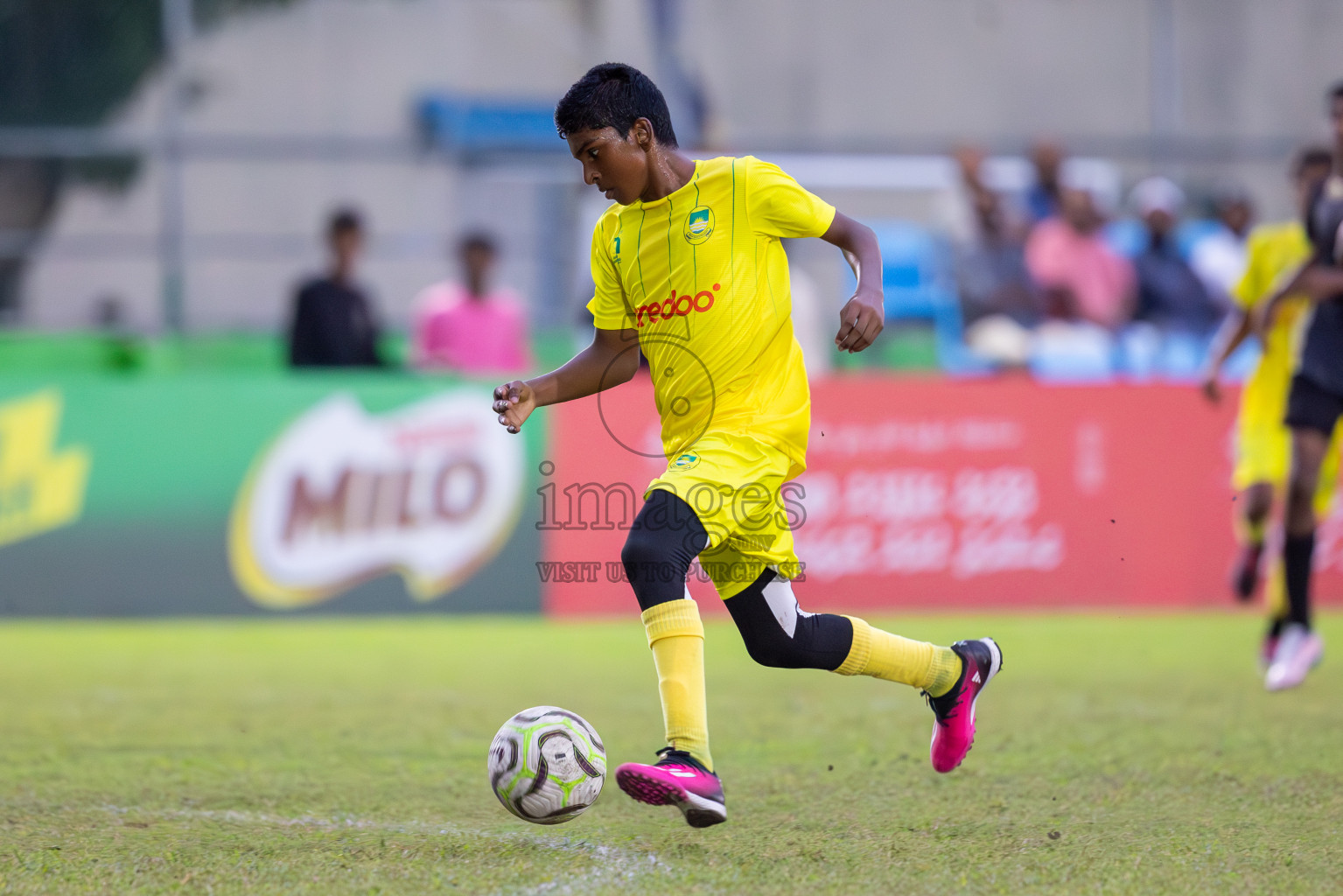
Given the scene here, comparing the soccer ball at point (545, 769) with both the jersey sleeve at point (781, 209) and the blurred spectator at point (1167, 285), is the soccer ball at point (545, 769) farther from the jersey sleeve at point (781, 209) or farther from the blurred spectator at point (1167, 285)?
the blurred spectator at point (1167, 285)

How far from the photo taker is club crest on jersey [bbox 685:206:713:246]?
429 cm

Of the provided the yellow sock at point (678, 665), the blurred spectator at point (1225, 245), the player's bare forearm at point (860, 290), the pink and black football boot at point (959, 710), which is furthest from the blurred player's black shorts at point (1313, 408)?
the blurred spectator at point (1225, 245)

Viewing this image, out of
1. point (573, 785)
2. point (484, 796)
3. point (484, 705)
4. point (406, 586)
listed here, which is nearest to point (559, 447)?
point (406, 586)

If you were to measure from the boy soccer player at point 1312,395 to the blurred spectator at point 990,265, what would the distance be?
4.37m

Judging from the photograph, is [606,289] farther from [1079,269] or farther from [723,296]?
[1079,269]

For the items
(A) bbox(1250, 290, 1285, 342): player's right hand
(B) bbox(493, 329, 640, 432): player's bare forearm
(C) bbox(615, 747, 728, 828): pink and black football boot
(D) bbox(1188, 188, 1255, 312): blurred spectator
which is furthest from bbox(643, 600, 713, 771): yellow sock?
(D) bbox(1188, 188, 1255, 312): blurred spectator

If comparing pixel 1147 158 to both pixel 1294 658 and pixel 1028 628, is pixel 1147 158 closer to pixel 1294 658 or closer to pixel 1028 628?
pixel 1028 628

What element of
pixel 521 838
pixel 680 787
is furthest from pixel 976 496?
pixel 680 787

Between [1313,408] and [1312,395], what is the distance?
0.20 feet

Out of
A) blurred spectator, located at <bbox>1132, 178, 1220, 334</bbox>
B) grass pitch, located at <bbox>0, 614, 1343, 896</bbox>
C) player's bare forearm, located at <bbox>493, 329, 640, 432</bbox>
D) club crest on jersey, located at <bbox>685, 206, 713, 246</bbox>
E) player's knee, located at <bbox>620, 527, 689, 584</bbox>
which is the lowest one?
grass pitch, located at <bbox>0, 614, 1343, 896</bbox>

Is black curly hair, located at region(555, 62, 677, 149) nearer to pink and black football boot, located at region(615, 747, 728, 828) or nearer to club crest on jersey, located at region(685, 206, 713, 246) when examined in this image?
club crest on jersey, located at region(685, 206, 713, 246)

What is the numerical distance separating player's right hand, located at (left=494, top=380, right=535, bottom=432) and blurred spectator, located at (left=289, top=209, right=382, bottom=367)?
20.5ft

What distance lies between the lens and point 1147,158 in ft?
42.2

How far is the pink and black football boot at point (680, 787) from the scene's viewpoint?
12.5ft
